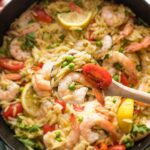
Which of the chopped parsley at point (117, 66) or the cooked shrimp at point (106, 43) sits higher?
the cooked shrimp at point (106, 43)

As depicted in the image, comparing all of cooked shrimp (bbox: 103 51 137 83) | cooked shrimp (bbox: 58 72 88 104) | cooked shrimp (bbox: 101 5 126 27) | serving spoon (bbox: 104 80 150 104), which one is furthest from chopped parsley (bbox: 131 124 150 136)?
cooked shrimp (bbox: 101 5 126 27)

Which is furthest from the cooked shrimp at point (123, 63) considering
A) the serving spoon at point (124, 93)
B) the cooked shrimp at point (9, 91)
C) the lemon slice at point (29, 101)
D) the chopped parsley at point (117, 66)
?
the cooked shrimp at point (9, 91)

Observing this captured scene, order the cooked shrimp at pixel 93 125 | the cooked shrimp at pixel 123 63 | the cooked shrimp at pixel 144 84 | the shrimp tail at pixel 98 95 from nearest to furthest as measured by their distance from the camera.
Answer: the shrimp tail at pixel 98 95 < the cooked shrimp at pixel 93 125 < the cooked shrimp at pixel 123 63 < the cooked shrimp at pixel 144 84

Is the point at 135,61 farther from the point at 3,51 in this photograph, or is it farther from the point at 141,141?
the point at 3,51

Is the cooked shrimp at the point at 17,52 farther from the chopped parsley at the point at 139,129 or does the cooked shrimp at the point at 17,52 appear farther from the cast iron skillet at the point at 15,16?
the chopped parsley at the point at 139,129

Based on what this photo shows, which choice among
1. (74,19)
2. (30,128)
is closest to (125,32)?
(74,19)

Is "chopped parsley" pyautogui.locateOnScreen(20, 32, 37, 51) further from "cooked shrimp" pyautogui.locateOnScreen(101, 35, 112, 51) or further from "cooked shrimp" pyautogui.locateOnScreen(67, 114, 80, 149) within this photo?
"cooked shrimp" pyautogui.locateOnScreen(67, 114, 80, 149)
